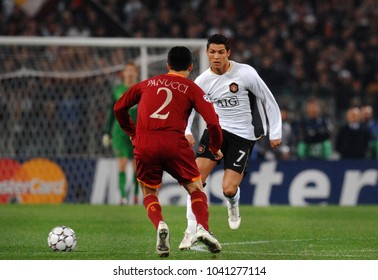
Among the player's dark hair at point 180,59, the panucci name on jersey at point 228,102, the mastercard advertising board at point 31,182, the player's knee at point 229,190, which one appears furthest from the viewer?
the mastercard advertising board at point 31,182

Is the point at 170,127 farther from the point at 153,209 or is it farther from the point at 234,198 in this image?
the point at 234,198

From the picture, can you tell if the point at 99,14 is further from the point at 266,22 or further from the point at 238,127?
the point at 238,127

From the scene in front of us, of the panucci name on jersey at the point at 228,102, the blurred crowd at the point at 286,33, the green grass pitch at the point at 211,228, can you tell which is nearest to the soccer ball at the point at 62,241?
the green grass pitch at the point at 211,228

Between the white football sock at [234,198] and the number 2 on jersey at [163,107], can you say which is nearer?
the number 2 on jersey at [163,107]

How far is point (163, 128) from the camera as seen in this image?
8398mm

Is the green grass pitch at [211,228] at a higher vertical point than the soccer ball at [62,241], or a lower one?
lower

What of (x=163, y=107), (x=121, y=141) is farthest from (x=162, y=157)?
(x=121, y=141)

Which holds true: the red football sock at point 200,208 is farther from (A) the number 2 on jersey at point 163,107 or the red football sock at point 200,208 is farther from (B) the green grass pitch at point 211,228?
(A) the number 2 on jersey at point 163,107

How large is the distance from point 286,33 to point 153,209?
1670 centimetres

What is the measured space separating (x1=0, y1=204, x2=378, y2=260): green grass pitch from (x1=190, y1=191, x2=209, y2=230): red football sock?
0.32 m

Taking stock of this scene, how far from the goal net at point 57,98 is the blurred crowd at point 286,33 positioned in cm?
263

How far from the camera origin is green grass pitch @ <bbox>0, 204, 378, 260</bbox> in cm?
884

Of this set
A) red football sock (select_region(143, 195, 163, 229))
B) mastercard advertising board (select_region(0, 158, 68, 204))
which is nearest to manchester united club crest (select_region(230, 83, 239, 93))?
red football sock (select_region(143, 195, 163, 229))

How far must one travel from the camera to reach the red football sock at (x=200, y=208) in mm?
8424
